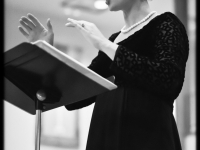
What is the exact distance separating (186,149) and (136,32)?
78.3 inches

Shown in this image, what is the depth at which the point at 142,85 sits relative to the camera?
46.2 inches

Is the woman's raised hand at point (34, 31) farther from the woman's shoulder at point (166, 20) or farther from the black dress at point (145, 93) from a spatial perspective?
the woman's shoulder at point (166, 20)

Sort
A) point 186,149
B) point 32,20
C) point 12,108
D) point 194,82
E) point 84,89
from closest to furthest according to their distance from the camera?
point 84,89 → point 32,20 → point 186,149 → point 194,82 → point 12,108

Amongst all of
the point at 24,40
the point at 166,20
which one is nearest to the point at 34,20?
the point at 166,20

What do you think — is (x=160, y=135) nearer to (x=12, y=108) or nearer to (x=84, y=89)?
(x=84, y=89)

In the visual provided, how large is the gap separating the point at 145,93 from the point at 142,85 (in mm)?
75

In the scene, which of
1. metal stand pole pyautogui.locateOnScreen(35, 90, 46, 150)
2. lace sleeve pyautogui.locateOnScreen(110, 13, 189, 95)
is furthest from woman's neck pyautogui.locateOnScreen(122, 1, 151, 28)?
metal stand pole pyautogui.locateOnScreen(35, 90, 46, 150)

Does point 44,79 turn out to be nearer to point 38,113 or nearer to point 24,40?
point 38,113

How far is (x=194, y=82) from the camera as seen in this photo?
3324 mm

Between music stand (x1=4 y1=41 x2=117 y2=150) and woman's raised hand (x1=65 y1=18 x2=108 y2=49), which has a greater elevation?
woman's raised hand (x1=65 y1=18 x2=108 y2=49)

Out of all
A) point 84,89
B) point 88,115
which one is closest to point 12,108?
point 88,115

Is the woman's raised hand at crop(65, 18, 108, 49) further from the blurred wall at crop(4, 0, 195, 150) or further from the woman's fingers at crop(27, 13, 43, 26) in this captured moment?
the blurred wall at crop(4, 0, 195, 150)

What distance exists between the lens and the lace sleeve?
3.71ft

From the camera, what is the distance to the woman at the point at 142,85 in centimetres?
114
